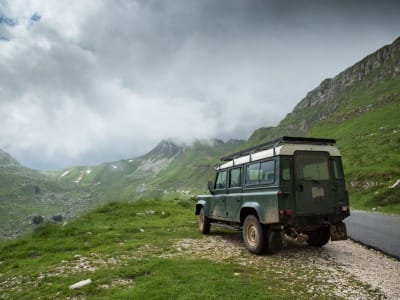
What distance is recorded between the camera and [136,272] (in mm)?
8211

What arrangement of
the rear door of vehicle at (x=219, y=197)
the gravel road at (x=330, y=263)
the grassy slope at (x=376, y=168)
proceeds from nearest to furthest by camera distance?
the gravel road at (x=330, y=263), the rear door of vehicle at (x=219, y=197), the grassy slope at (x=376, y=168)

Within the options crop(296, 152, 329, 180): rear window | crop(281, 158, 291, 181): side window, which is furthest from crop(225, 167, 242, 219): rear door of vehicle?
crop(296, 152, 329, 180): rear window

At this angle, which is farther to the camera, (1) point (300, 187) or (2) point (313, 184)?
(2) point (313, 184)

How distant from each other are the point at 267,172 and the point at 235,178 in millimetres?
2538

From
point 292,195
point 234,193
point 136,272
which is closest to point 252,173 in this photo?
point 234,193

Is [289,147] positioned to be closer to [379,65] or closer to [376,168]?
[376,168]

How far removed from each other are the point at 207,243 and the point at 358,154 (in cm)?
5481

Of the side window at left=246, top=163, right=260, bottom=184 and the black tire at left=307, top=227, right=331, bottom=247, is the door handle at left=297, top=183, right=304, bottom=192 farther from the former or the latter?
the black tire at left=307, top=227, right=331, bottom=247

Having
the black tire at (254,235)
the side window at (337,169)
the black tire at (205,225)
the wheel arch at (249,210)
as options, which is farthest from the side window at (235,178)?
the side window at (337,169)

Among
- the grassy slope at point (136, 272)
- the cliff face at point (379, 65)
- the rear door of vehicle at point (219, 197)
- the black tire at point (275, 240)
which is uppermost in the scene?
the cliff face at point (379, 65)

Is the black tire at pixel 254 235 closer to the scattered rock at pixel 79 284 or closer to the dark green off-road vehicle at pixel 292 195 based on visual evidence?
the dark green off-road vehicle at pixel 292 195

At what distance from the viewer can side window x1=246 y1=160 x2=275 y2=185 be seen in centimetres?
1012

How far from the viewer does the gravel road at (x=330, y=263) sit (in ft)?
22.4

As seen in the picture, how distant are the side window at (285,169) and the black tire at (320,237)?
3.22 meters
